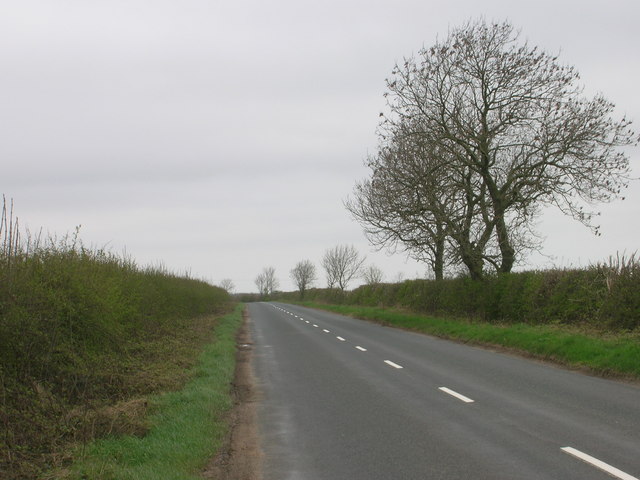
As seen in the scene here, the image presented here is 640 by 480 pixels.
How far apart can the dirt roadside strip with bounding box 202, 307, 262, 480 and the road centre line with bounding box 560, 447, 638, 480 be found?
3.42 meters

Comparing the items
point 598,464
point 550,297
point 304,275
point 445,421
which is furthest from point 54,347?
point 304,275

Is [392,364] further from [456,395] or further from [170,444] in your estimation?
[170,444]

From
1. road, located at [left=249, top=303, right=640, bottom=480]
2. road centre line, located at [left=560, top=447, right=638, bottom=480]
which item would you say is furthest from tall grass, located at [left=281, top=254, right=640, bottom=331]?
road centre line, located at [left=560, top=447, right=638, bottom=480]

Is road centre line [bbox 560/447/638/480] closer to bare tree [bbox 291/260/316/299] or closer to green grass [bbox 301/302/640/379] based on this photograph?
green grass [bbox 301/302/640/379]

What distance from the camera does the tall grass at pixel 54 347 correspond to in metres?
5.84

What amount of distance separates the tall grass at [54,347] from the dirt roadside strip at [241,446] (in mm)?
1744

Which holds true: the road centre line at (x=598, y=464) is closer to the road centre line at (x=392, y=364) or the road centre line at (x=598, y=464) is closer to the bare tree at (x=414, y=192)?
the road centre line at (x=392, y=364)

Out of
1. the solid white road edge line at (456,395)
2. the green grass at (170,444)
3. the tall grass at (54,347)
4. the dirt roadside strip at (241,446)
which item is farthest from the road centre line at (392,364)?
the tall grass at (54,347)

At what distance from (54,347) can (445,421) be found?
5905 millimetres

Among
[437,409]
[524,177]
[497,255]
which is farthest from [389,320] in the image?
[437,409]

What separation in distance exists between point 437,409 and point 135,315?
8.23 m

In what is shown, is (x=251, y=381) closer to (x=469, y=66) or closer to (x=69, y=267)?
(x=69, y=267)

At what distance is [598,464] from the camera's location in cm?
522

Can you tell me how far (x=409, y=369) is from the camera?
473 inches
